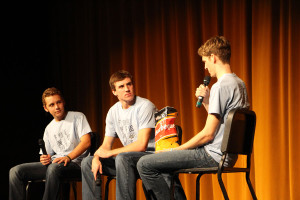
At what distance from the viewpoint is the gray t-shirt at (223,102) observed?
2.24 metres

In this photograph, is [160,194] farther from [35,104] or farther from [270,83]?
[35,104]

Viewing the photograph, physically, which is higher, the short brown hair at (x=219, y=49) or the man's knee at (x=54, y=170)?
the short brown hair at (x=219, y=49)

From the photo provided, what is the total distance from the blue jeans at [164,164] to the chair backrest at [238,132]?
0.17 m

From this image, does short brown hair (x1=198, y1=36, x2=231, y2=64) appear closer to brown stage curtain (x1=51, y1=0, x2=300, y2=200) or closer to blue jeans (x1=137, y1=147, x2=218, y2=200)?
blue jeans (x1=137, y1=147, x2=218, y2=200)

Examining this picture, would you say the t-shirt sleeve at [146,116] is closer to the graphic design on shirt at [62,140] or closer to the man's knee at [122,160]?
the man's knee at [122,160]

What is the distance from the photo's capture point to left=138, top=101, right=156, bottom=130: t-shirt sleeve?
2.96 m

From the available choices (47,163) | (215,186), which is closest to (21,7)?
(47,163)

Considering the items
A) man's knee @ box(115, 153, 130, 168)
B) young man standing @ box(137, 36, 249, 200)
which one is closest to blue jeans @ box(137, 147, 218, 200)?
young man standing @ box(137, 36, 249, 200)

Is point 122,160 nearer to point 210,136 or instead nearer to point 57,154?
point 210,136

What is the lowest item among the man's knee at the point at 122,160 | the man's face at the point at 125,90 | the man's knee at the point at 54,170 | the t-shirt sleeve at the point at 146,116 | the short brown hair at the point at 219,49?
the man's knee at the point at 54,170

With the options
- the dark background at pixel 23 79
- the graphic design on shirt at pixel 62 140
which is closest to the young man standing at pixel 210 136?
the graphic design on shirt at pixel 62 140

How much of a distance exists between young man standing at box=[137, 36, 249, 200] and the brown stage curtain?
150cm

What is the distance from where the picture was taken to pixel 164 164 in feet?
7.66

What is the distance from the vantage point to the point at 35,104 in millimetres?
5207
